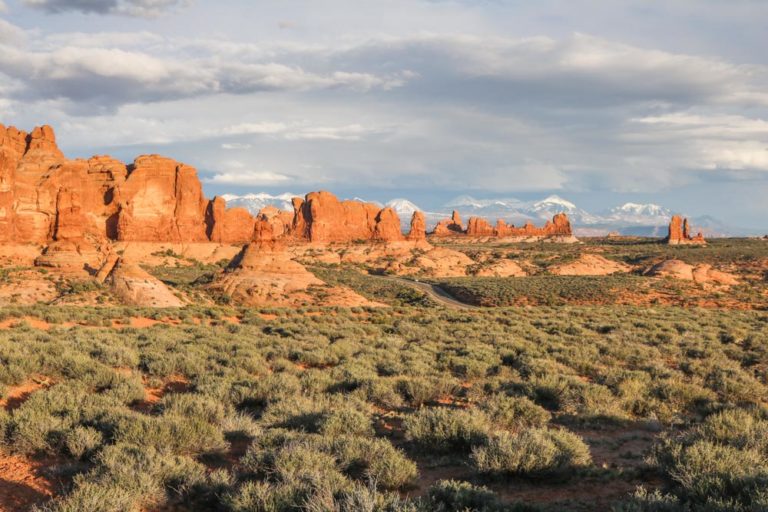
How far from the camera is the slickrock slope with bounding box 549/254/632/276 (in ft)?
282

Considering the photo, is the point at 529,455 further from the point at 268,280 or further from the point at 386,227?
the point at 386,227

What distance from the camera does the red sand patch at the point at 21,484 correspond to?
6285 mm

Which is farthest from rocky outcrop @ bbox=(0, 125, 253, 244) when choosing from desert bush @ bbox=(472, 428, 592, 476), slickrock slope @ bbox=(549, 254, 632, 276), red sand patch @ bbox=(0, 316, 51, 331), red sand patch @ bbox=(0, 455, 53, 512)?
slickrock slope @ bbox=(549, 254, 632, 276)

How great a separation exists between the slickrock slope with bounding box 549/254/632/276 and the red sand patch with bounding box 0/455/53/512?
84729mm

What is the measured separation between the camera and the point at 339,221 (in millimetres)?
122062

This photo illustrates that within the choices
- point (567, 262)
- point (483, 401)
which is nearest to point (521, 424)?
point (483, 401)

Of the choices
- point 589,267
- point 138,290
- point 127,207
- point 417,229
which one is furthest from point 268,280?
point 417,229

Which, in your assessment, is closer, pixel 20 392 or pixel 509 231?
pixel 20 392

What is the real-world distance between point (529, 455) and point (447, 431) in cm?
166

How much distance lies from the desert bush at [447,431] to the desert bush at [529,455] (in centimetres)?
62

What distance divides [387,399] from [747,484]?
22.4 feet

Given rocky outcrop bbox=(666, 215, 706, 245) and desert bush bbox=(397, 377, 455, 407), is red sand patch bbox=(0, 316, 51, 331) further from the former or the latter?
rocky outcrop bbox=(666, 215, 706, 245)

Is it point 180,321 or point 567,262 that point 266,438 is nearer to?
point 180,321

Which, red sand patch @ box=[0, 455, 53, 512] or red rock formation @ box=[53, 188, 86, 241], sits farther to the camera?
red rock formation @ box=[53, 188, 86, 241]
